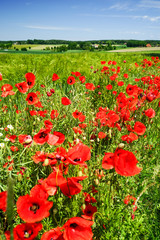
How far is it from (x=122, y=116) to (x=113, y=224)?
1167 millimetres

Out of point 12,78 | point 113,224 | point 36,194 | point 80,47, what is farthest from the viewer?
point 80,47

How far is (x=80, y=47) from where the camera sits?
38688 mm

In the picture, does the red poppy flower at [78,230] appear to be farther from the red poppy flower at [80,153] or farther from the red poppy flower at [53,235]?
the red poppy flower at [80,153]

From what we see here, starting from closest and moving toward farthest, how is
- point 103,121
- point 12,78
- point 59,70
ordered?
point 103,121 → point 12,78 → point 59,70

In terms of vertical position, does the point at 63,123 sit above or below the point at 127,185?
above

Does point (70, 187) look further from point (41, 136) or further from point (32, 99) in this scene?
point (32, 99)

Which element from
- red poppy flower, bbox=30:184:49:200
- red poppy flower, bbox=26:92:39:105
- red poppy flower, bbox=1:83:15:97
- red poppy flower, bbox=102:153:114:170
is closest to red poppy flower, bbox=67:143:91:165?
red poppy flower, bbox=102:153:114:170

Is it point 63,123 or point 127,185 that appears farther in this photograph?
point 63,123

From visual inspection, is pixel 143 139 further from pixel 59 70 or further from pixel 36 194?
pixel 59 70

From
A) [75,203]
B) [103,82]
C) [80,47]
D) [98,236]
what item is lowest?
[98,236]

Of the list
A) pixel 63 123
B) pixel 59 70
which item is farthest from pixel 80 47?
pixel 63 123

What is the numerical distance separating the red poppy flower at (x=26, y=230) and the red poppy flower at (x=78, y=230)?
0.49 feet

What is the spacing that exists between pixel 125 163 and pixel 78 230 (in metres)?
0.39

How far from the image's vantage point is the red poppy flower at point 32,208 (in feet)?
2.72
